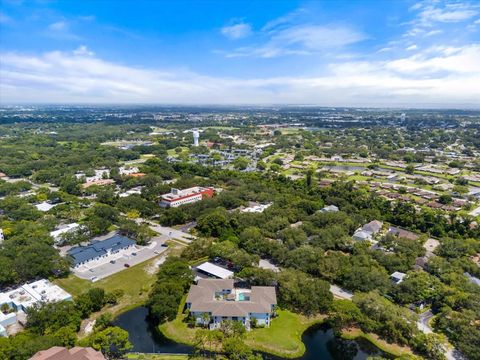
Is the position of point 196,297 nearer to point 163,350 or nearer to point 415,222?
point 163,350

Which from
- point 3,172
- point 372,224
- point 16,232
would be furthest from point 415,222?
point 3,172

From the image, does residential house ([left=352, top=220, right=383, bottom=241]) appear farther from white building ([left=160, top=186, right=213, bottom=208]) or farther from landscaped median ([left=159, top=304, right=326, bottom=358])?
white building ([left=160, top=186, right=213, bottom=208])

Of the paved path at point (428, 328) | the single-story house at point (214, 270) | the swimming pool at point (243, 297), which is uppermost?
the single-story house at point (214, 270)

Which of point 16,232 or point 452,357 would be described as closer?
point 452,357

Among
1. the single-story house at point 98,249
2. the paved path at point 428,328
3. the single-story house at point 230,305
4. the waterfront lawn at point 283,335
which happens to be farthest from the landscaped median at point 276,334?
the single-story house at point 98,249

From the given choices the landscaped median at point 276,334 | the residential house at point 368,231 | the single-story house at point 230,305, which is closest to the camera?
the landscaped median at point 276,334

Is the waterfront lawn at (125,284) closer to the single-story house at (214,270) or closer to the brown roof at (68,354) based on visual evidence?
the single-story house at (214,270)
